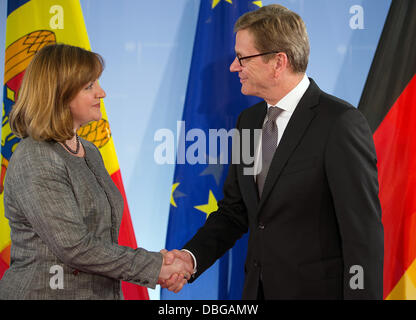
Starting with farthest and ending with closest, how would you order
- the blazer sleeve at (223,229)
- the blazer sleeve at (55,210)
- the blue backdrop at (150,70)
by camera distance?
the blue backdrop at (150,70), the blazer sleeve at (223,229), the blazer sleeve at (55,210)

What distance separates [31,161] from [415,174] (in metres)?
1.87

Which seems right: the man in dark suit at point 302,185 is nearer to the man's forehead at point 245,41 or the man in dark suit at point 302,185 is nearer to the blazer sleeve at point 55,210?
the man's forehead at point 245,41

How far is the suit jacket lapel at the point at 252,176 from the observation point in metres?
1.82

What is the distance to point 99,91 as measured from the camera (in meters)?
1.82

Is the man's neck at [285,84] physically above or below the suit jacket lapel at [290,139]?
above

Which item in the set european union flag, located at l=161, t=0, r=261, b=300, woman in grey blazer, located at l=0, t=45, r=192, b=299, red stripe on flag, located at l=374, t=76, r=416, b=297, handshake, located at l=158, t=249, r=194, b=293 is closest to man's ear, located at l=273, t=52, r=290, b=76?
european union flag, located at l=161, t=0, r=261, b=300

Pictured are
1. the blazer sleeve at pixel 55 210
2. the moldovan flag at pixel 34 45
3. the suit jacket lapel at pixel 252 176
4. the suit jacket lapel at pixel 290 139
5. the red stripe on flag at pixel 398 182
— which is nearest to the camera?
the blazer sleeve at pixel 55 210

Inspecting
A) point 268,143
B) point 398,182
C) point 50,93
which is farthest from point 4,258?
point 398,182

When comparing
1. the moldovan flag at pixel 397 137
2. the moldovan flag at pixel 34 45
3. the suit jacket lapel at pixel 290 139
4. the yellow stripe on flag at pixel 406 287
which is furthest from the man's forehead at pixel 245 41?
the yellow stripe on flag at pixel 406 287

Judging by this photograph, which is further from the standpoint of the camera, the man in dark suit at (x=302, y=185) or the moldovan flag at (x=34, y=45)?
the moldovan flag at (x=34, y=45)

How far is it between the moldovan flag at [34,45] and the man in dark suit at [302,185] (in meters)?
0.94

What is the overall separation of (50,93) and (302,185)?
0.98 m

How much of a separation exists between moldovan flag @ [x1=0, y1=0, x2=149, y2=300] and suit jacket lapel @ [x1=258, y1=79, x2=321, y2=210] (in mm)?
1126
